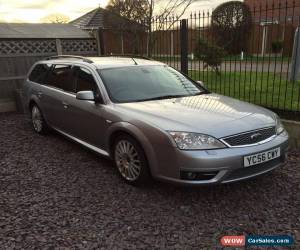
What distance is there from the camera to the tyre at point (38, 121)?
6.45 metres

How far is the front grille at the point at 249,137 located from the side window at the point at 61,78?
277 centimetres

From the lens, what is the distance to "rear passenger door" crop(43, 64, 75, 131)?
5.38 meters

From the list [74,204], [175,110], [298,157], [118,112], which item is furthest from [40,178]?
[298,157]

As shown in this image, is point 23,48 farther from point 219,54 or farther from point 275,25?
point 275,25

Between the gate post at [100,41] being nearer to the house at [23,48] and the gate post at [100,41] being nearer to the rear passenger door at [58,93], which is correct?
the house at [23,48]

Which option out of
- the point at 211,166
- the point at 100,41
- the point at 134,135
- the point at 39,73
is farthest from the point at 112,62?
the point at 100,41

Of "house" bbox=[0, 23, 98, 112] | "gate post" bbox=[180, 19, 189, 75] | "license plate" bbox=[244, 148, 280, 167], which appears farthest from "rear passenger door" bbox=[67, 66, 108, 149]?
"house" bbox=[0, 23, 98, 112]

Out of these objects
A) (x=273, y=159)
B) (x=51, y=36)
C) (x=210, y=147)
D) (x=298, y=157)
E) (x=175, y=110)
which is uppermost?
(x=51, y=36)

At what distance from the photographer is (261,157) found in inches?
142

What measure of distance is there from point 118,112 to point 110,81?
657 mm

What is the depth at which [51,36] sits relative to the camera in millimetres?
9961

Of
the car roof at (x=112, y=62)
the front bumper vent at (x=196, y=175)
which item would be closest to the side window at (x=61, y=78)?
the car roof at (x=112, y=62)

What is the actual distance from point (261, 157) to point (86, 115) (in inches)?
97.3

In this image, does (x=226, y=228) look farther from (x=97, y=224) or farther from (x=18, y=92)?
(x=18, y=92)
